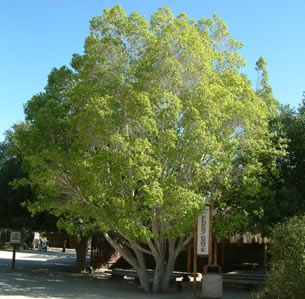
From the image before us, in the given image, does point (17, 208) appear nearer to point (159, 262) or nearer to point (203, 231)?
point (159, 262)

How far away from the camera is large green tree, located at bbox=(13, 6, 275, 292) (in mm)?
14375

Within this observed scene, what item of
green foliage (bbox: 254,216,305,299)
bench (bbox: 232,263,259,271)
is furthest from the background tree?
bench (bbox: 232,263,259,271)

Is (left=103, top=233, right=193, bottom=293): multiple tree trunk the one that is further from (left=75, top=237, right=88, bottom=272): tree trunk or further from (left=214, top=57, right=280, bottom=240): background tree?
(left=75, top=237, right=88, bottom=272): tree trunk

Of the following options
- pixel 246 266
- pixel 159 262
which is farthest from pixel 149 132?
pixel 246 266

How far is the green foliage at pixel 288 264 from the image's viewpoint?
404 inches

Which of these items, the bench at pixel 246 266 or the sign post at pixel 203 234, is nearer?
the sign post at pixel 203 234

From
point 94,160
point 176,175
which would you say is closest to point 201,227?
point 176,175

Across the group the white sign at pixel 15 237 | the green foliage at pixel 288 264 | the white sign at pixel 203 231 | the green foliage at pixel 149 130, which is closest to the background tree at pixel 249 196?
the green foliage at pixel 149 130

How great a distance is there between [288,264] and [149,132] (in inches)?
260

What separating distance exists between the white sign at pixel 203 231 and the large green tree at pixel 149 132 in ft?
1.20

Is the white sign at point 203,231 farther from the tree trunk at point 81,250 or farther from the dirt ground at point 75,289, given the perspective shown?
the tree trunk at point 81,250

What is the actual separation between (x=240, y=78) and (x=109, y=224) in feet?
23.6

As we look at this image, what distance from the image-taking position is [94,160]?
14.9 metres

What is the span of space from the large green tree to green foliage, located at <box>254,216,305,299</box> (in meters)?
3.34
